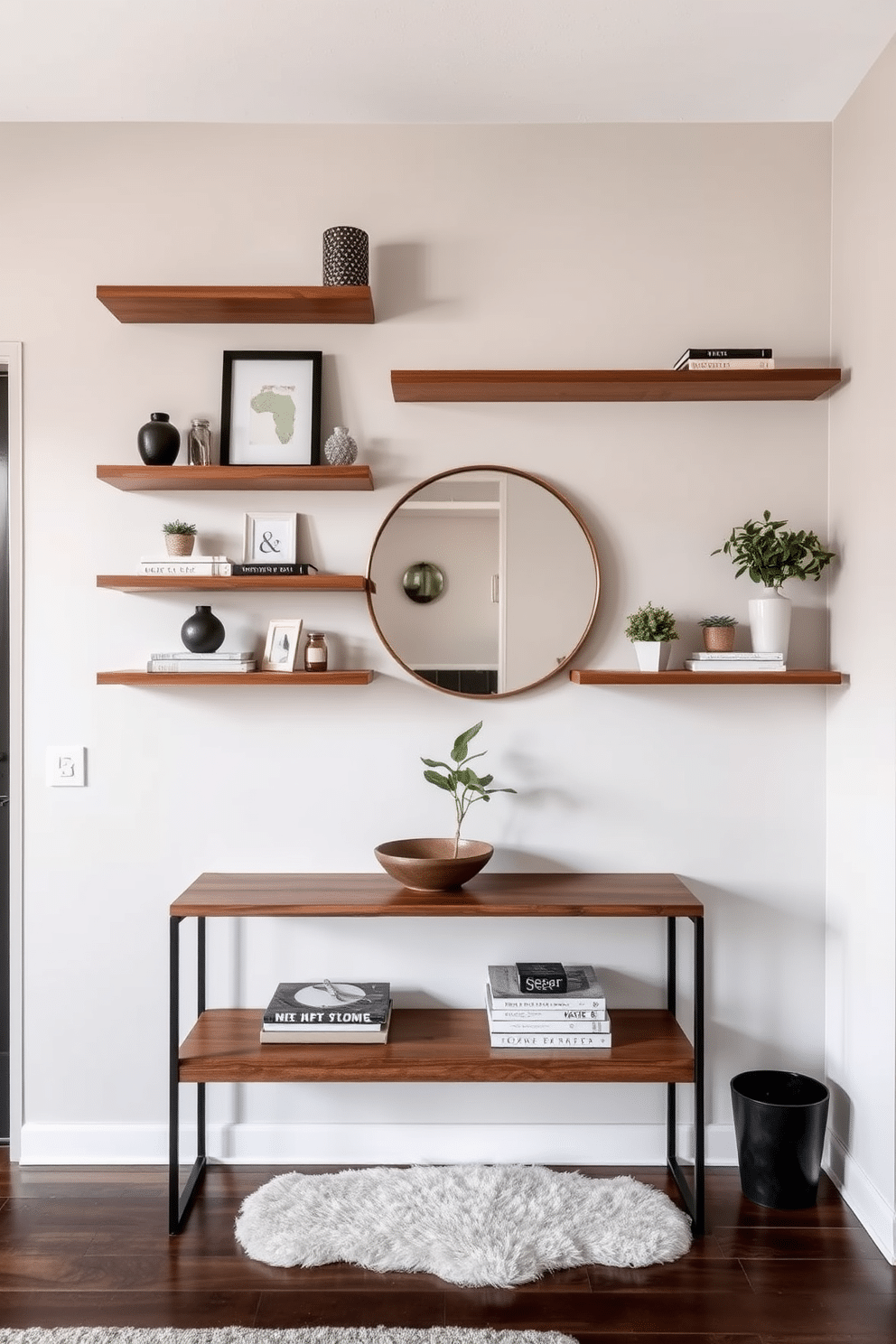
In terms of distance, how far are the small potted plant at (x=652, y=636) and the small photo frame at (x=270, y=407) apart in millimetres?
966

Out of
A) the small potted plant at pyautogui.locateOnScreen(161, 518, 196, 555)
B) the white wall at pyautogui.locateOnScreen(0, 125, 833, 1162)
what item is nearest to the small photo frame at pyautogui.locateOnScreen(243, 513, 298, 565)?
the white wall at pyautogui.locateOnScreen(0, 125, 833, 1162)

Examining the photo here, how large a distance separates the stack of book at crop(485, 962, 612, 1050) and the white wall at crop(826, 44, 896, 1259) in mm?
652

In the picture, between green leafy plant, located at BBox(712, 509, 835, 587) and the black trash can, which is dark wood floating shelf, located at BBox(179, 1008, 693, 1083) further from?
green leafy plant, located at BBox(712, 509, 835, 587)

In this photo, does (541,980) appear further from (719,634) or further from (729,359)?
(729,359)

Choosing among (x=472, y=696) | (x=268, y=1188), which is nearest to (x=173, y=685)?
(x=472, y=696)

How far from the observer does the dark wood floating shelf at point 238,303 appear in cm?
244

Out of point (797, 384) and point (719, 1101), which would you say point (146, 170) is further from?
point (719, 1101)

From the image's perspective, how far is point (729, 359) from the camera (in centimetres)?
247

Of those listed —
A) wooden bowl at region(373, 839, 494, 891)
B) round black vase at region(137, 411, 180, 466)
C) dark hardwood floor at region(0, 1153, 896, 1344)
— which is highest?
round black vase at region(137, 411, 180, 466)

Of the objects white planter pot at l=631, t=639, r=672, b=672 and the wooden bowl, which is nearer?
the wooden bowl

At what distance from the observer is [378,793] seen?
267 cm

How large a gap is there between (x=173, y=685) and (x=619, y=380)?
4.65 feet

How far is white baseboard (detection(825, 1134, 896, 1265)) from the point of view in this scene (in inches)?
87.4

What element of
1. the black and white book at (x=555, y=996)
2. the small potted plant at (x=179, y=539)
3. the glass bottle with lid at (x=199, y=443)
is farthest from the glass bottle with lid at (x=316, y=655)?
the black and white book at (x=555, y=996)
